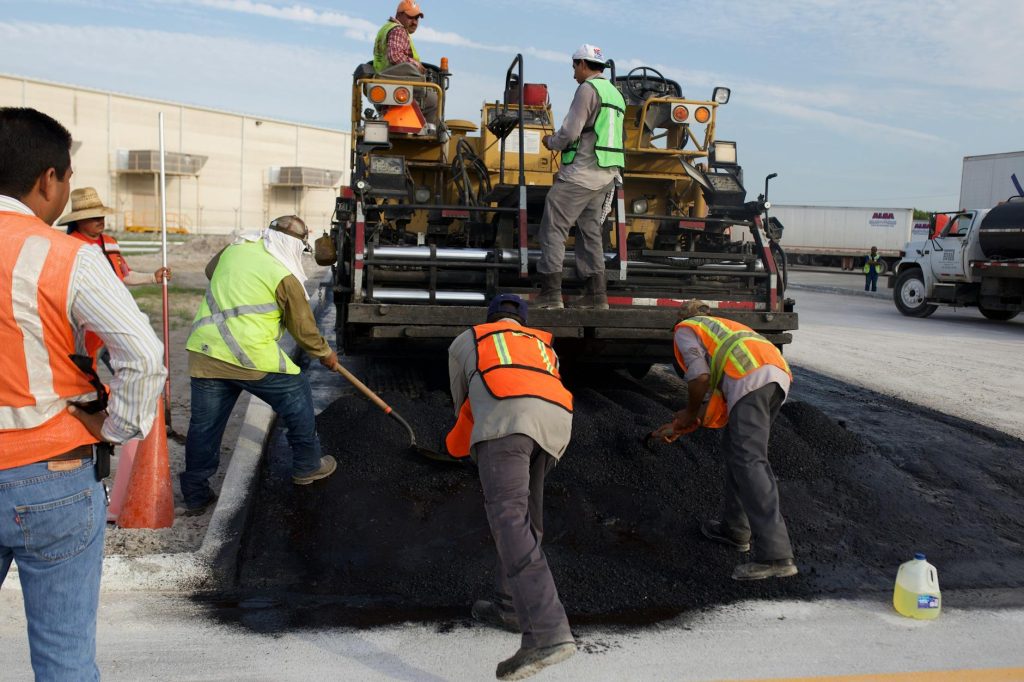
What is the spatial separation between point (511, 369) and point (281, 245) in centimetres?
204

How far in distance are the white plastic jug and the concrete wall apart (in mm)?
41985

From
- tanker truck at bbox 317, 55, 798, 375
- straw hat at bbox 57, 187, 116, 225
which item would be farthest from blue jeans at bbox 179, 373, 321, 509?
straw hat at bbox 57, 187, 116, 225

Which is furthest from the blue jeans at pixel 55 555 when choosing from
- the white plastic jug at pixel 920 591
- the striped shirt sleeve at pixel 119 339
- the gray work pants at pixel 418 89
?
the gray work pants at pixel 418 89

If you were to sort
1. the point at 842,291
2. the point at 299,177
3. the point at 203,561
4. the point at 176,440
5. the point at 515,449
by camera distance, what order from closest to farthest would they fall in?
the point at 515,449
the point at 203,561
the point at 176,440
the point at 842,291
the point at 299,177

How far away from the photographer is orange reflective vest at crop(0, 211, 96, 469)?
198cm

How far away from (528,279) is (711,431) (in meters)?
1.81

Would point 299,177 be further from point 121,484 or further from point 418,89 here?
point 121,484

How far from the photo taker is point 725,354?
13.9ft

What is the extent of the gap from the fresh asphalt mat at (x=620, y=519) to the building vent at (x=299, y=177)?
148ft

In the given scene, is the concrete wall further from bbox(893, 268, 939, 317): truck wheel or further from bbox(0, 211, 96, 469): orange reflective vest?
bbox(0, 211, 96, 469): orange reflective vest

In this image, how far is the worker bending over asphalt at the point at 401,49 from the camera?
7568 millimetres

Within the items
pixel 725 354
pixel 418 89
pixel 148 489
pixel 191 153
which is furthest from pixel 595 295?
pixel 191 153

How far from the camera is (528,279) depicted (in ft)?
21.9

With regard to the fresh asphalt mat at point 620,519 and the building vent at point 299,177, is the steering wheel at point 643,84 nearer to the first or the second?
the fresh asphalt mat at point 620,519
